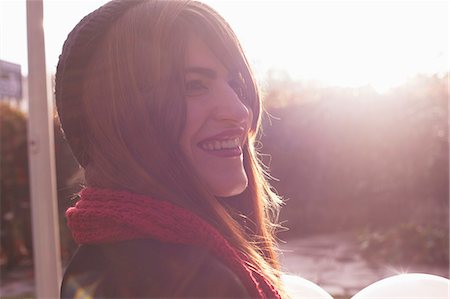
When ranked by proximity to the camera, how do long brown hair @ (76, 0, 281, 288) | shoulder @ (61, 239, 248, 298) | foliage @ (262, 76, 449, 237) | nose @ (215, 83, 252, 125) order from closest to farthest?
1. shoulder @ (61, 239, 248, 298)
2. long brown hair @ (76, 0, 281, 288)
3. nose @ (215, 83, 252, 125)
4. foliage @ (262, 76, 449, 237)

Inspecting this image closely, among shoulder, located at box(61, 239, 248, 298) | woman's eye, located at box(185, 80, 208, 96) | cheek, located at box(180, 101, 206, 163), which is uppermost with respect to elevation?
woman's eye, located at box(185, 80, 208, 96)

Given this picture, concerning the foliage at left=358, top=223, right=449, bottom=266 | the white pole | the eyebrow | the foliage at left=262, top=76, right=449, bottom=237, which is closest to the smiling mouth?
the eyebrow

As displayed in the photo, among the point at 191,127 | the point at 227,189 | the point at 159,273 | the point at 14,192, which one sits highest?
the point at 191,127

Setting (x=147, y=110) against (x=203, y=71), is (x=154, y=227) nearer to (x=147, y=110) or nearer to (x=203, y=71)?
(x=147, y=110)

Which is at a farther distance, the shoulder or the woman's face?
the woman's face

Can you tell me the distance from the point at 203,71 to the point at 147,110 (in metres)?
0.15

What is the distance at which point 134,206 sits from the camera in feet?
2.91

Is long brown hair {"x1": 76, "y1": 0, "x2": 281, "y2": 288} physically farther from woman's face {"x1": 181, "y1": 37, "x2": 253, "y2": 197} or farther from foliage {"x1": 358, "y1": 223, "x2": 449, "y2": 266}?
foliage {"x1": 358, "y1": 223, "x2": 449, "y2": 266}

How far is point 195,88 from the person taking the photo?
3.38 ft

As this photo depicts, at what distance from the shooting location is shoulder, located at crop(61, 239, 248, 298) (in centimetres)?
78

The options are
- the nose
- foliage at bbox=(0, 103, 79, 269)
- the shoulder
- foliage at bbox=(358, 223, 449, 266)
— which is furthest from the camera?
foliage at bbox=(0, 103, 79, 269)

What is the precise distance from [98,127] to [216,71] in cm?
26

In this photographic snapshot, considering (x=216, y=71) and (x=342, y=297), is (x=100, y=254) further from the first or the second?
(x=342, y=297)

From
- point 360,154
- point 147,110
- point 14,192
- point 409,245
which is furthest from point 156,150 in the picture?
point 14,192
